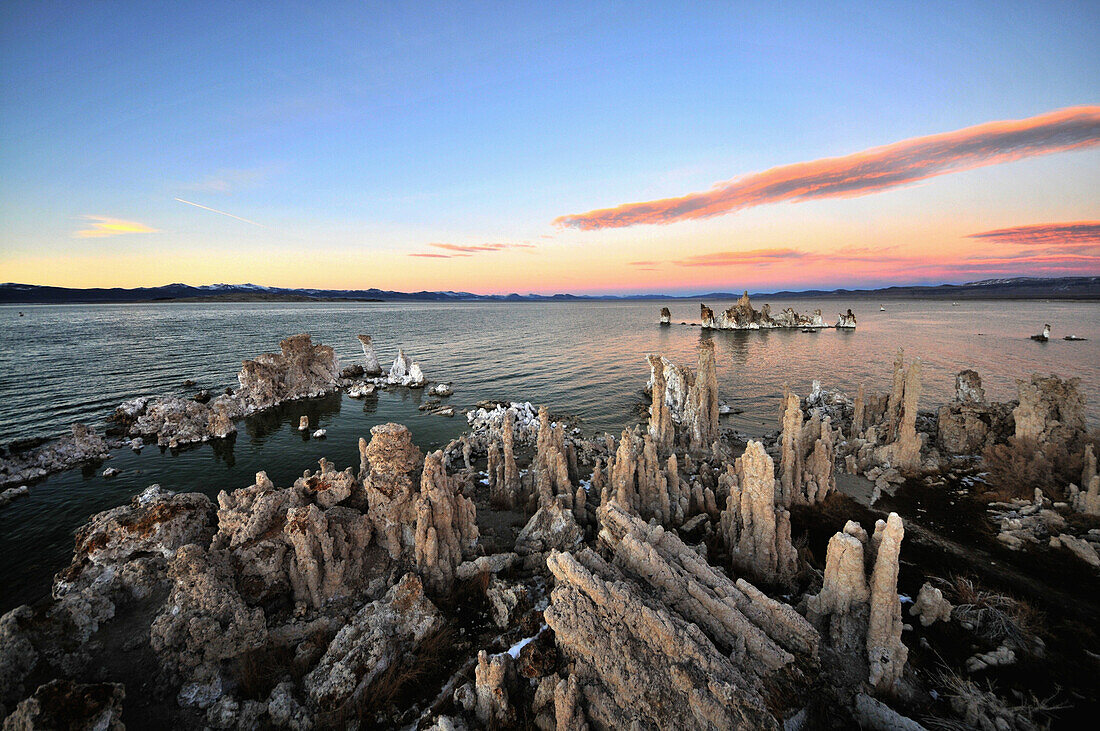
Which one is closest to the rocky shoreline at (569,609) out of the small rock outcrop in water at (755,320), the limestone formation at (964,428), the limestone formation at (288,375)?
the limestone formation at (964,428)

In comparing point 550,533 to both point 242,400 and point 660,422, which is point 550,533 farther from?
point 242,400

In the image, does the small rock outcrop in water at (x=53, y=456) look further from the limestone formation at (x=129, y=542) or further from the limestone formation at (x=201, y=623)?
the limestone formation at (x=201, y=623)

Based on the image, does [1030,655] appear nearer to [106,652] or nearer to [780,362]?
[106,652]

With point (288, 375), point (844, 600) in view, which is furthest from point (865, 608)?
point (288, 375)

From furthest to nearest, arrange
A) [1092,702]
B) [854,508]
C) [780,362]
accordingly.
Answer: [780,362] → [854,508] → [1092,702]

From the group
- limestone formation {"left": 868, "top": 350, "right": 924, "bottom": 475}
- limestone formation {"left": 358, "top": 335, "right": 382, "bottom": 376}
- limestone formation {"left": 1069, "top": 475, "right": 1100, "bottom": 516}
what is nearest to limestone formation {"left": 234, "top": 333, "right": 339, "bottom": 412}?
limestone formation {"left": 358, "top": 335, "right": 382, "bottom": 376}

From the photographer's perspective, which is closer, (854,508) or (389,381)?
(854,508)

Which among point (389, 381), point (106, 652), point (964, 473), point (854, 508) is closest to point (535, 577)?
point (106, 652)

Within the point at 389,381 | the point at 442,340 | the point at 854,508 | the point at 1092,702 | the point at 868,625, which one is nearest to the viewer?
the point at 1092,702

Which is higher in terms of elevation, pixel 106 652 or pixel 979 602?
pixel 106 652
